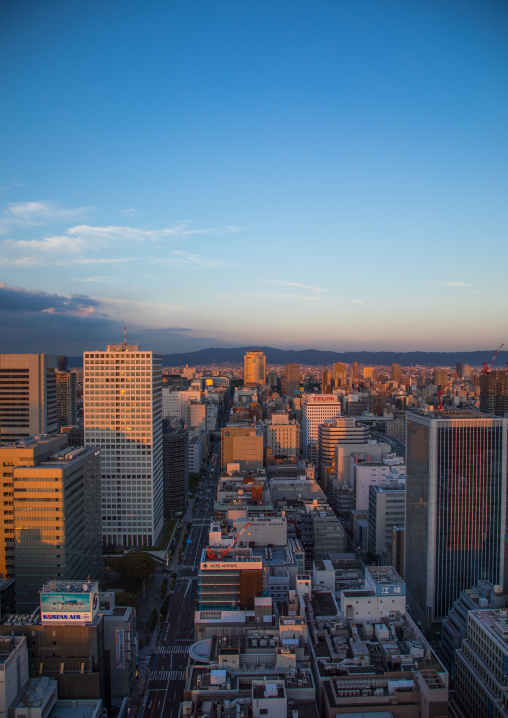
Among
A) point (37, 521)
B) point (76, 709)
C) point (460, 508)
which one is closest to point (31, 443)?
point (37, 521)

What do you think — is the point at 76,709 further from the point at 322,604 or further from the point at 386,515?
the point at 386,515

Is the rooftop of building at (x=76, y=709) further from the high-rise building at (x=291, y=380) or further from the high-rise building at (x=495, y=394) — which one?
the high-rise building at (x=291, y=380)

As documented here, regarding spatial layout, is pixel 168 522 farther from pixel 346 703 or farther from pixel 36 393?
pixel 346 703

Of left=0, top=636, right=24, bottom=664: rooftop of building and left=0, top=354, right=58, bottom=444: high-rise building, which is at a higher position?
left=0, top=354, right=58, bottom=444: high-rise building

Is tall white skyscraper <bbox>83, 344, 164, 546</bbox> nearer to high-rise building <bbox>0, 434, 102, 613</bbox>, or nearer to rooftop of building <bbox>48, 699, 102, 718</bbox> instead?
high-rise building <bbox>0, 434, 102, 613</bbox>

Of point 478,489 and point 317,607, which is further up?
point 478,489

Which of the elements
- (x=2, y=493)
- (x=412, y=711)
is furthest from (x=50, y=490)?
(x=412, y=711)

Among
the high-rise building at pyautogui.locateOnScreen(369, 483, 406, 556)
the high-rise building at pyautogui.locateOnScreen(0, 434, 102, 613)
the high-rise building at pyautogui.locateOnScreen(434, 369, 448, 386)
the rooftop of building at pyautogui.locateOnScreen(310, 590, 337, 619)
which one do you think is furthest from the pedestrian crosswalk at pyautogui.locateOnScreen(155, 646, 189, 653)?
the high-rise building at pyautogui.locateOnScreen(434, 369, 448, 386)
